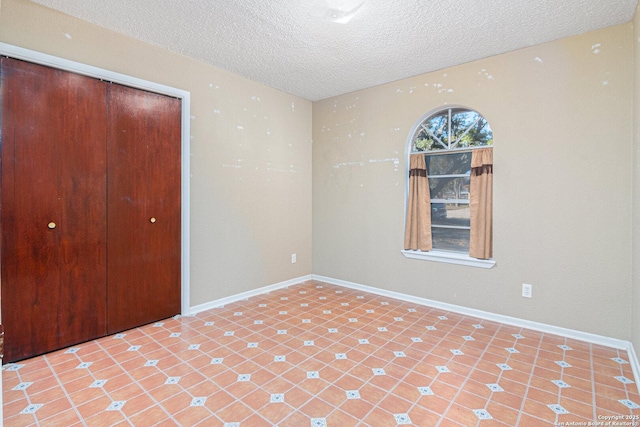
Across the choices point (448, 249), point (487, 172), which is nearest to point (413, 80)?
point (487, 172)

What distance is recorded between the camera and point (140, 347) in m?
2.79

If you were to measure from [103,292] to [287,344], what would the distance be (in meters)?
1.68

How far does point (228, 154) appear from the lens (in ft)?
12.6

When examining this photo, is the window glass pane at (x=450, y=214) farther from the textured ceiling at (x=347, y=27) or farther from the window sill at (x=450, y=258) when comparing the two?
the textured ceiling at (x=347, y=27)

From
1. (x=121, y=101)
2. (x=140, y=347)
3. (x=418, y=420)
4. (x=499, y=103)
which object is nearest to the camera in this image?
(x=418, y=420)

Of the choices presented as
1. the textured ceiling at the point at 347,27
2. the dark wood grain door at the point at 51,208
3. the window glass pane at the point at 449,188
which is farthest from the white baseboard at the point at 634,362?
the dark wood grain door at the point at 51,208

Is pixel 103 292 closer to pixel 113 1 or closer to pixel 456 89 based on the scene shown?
pixel 113 1

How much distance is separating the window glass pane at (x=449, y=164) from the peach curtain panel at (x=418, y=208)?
0.11 meters

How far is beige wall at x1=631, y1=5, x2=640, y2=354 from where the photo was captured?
8.03 ft

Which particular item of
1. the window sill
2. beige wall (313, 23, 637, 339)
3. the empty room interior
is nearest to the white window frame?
the empty room interior

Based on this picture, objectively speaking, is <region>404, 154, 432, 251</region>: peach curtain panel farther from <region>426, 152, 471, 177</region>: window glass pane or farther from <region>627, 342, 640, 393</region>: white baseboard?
<region>627, 342, 640, 393</region>: white baseboard

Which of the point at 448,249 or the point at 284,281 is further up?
the point at 448,249

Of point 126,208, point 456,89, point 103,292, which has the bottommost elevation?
point 103,292

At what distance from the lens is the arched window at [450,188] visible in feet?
11.3
